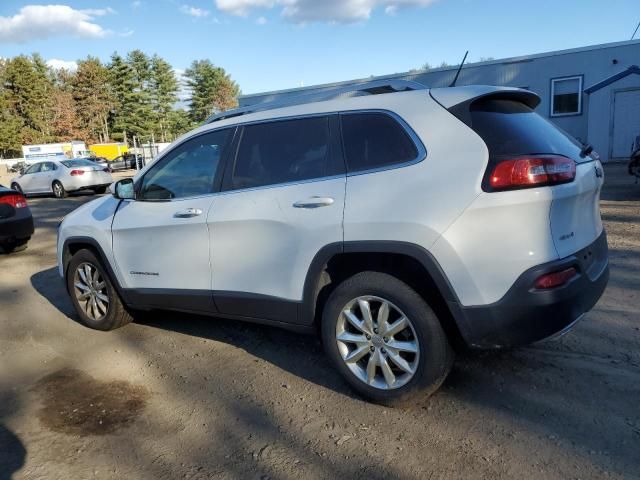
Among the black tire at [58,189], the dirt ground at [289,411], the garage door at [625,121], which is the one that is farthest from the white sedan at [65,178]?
the garage door at [625,121]

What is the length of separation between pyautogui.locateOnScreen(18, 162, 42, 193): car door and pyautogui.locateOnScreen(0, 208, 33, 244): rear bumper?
42.4 ft

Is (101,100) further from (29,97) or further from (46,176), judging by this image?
(46,176)

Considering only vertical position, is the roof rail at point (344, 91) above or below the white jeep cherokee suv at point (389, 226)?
above

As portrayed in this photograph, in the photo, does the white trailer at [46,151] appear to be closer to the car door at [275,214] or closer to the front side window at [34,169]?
the front side window at [34,169]

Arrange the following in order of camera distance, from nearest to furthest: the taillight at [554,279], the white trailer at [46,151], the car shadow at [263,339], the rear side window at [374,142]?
the taillight at [554,279], the rear side window at [374,142], the car shadow at [263,339], the white trailer at [46,151]

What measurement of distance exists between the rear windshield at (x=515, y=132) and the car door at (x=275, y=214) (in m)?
0.86

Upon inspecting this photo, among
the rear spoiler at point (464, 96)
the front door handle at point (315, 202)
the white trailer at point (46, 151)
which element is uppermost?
the white trailer at point (46, 151)

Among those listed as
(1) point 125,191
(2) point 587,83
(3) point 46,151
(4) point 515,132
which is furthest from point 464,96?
(3) point 46,151

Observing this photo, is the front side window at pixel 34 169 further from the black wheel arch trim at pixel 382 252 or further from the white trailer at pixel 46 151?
the white trailer at pixel 46 151

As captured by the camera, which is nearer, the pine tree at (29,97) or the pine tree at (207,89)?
the pine tree at (29,97)

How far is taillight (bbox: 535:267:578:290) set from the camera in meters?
2.56

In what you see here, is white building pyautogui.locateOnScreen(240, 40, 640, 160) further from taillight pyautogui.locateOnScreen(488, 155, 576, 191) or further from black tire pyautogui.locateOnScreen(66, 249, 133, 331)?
taillight pyautogui.locateOnScreen(488, 155, 576, 191)

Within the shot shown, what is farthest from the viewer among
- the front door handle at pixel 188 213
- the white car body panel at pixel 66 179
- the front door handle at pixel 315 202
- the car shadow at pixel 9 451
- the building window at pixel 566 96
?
the building window at pixel 566 96

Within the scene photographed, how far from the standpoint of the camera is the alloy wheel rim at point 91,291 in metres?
4.62
